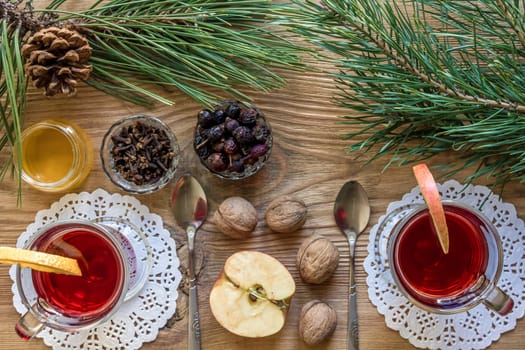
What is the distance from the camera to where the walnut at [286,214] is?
1.07 metres

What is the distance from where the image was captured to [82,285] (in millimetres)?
1025

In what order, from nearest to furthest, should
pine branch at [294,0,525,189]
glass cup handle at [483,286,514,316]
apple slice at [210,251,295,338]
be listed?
pine branch at [294,0,525,189] < glass cup handle at [483,286,514,316] < apple slice at [210,251,295,338]

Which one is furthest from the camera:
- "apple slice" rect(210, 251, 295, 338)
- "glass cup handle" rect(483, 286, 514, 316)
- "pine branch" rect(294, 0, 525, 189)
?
"apple slice" rect(210, 251, 295, 338)

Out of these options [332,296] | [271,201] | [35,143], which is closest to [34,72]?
[35,143]

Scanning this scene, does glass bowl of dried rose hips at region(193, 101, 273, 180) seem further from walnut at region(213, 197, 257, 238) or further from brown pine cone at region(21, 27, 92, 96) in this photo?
brown pine cone at region(21, 27, 92, 96)

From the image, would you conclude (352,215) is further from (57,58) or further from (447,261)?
(57,58)

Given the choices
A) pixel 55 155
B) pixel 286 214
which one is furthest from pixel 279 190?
pixel 55 155

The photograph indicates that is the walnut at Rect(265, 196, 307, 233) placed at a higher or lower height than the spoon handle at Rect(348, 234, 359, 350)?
higher

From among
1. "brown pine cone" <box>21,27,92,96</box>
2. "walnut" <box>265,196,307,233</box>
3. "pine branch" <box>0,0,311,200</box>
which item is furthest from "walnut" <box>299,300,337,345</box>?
"brown pine cone" <box>21,27,92,96</box>

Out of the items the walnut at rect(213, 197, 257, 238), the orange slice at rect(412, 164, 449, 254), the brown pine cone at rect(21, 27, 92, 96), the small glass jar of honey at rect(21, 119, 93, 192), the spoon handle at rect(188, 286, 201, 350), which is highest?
the brown pine cone at rect(21, 27, 92, 96)

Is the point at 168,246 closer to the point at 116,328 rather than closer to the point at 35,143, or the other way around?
the point at 116,328

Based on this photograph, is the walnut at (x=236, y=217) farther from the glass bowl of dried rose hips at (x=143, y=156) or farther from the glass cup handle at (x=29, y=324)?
the glass cup handle at (x=29, y=324)

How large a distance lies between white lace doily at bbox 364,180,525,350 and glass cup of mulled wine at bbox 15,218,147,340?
427 mm

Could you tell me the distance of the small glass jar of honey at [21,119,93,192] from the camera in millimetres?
1092
